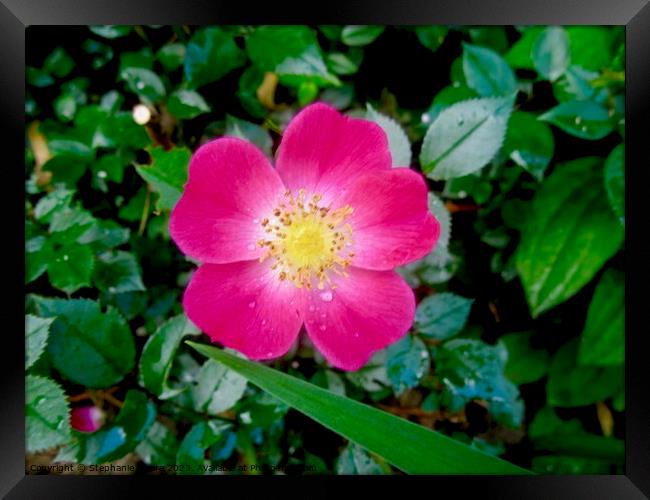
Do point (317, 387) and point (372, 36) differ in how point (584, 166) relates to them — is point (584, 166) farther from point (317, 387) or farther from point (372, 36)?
point (317, 387)

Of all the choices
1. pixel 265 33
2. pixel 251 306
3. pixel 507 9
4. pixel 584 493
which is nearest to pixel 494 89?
pixel 507 9

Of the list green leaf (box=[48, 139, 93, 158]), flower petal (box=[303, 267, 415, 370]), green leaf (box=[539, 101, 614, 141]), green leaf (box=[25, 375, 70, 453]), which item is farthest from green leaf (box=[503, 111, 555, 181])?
green leaf (box=[25, 375, 70, 453])

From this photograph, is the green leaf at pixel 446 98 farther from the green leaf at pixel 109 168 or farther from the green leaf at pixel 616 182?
the green leaf at pixel 109 168

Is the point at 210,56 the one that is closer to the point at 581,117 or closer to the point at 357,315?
the point at 357,315

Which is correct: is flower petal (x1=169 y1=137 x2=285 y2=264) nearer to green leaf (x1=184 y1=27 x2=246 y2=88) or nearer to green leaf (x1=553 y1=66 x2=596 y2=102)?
green leaf (x1=184 y1=27 x2=246 y2=88)

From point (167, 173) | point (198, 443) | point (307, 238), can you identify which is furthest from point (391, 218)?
point (198, 443)
